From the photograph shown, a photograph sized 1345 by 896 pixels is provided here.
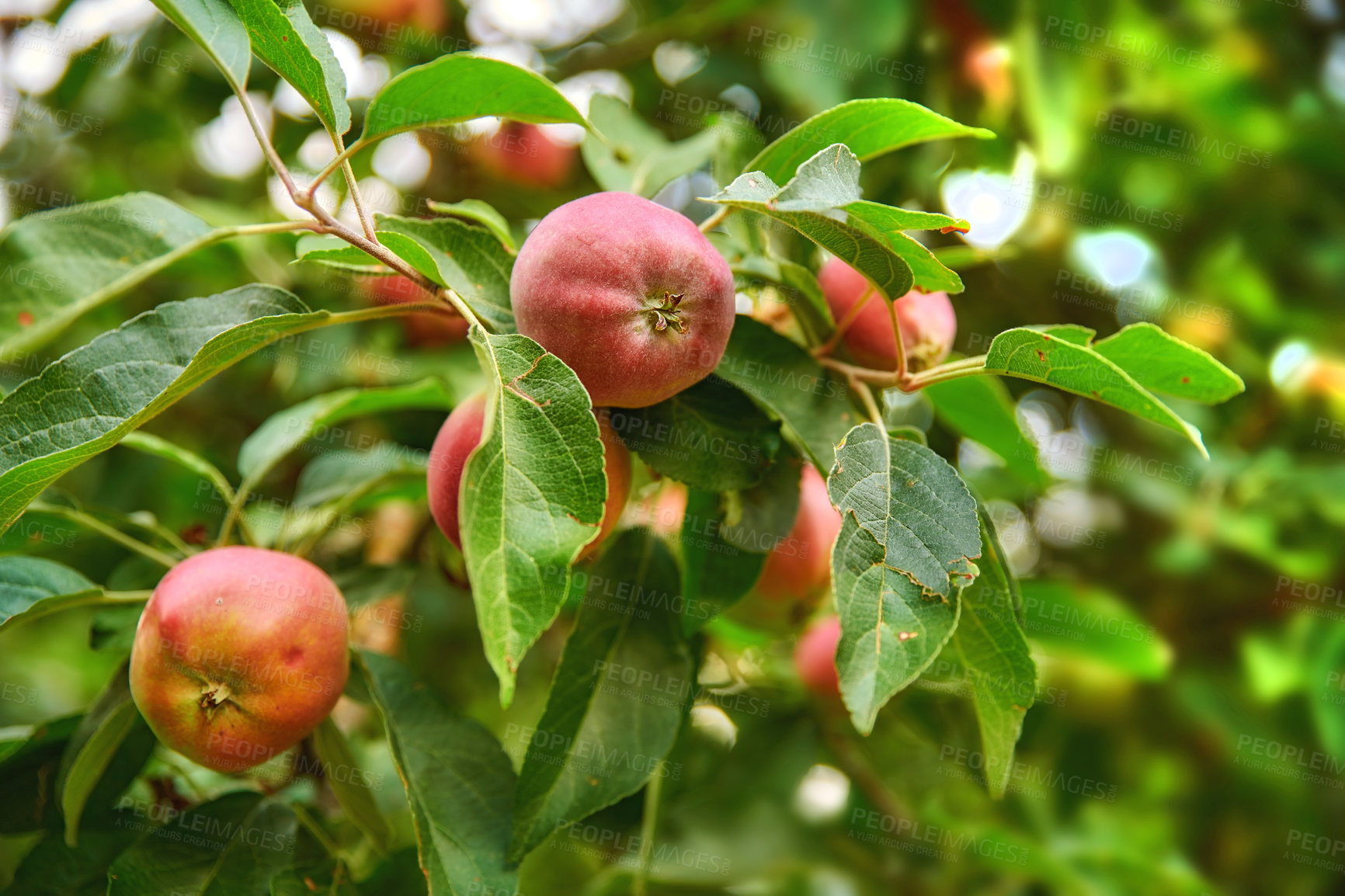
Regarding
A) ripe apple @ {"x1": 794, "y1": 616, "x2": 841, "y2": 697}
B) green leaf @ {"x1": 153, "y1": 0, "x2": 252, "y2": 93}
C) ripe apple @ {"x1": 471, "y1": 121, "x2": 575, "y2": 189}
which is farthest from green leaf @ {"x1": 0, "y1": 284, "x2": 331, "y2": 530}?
ripe apple @ {"x1": 471, "y1": 121, "x2": 575, "y2": 189}

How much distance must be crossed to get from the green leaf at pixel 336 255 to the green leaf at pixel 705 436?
9.9 inches

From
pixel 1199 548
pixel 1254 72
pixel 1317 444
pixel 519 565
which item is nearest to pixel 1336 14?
pixel 1254 72

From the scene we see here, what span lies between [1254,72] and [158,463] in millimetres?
2471

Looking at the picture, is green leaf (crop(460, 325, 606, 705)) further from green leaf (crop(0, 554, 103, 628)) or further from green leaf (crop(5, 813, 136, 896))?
green leaf (crop(5, 813, 136, 896))

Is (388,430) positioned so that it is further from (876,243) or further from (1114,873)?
(1114,873)

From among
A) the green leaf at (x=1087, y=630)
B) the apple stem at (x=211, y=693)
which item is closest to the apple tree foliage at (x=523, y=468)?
the apple stem at (x=211, y=693)

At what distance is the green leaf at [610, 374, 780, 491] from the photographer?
823 mm

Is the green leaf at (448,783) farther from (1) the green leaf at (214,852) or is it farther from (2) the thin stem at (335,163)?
(2) the thin stem at (335,163)

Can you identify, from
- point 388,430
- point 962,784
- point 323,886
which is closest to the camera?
point 323,886

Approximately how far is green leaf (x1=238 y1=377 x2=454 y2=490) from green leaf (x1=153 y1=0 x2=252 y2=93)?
36 centimetres

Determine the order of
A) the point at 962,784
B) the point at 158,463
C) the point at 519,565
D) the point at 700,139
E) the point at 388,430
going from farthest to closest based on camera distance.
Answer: the point at 962,784 < the point at 158,463 < the point at 388,430 < the point at 700,139 < the point at 519,565

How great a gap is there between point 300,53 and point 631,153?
51 centimetres

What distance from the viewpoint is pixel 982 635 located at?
771 mm

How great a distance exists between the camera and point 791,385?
85 centimetres
